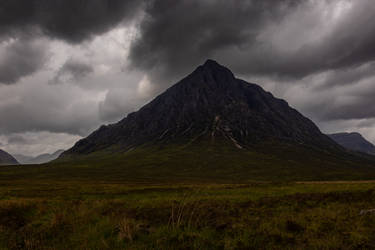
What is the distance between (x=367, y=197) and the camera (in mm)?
19641

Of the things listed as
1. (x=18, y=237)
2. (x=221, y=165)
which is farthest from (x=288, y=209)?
(x=221, y=165)

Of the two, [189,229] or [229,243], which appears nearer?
[229,243]

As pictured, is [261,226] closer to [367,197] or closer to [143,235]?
[143,235]

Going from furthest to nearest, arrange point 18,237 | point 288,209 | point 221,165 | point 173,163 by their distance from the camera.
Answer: point 173,163 < point 221,165 < point 288,209 < point 18,237

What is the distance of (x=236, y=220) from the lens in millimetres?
12625

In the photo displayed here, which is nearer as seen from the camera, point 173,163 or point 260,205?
point 260,205

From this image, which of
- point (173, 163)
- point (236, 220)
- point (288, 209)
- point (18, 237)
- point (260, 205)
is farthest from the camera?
point (173, 163)

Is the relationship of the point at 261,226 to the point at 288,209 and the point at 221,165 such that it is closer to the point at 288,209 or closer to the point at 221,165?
the point at 288,209

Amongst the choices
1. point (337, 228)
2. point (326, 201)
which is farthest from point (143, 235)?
point (326, 201)

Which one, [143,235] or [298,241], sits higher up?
[143,235]

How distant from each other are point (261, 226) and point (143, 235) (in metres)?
6.05

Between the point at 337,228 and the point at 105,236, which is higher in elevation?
the point at 105,236

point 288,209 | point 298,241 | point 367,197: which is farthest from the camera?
point 367,197

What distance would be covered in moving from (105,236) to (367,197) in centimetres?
2264
